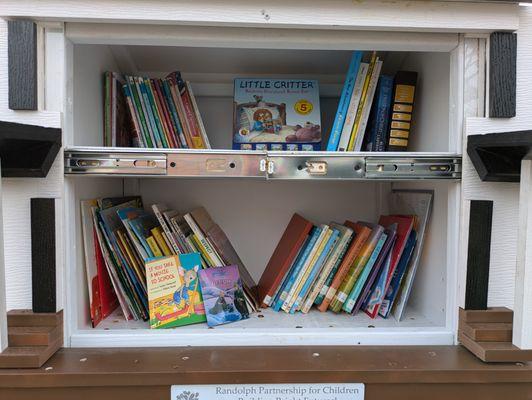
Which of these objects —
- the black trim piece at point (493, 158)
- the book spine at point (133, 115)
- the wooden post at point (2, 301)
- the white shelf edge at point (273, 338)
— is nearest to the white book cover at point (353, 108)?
the black trim piece at point (493, 158)

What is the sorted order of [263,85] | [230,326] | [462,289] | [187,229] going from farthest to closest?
[263,85], [187,229], [230,326], [462,289]

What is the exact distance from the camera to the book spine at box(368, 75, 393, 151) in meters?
1.16

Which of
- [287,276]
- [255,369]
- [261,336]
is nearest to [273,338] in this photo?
[261,336]

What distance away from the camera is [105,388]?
2.52 feet

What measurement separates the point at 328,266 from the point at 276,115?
57 cm

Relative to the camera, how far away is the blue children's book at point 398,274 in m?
1.11

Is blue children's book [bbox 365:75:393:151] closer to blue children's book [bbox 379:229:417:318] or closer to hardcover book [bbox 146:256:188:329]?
blue children's book [bbox 379:229:417:318]

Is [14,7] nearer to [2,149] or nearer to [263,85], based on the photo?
[2,149]

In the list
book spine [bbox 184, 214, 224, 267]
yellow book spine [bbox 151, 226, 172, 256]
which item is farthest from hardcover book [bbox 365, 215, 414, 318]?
yellow book spine [bbox 151, 226, 172, 256]

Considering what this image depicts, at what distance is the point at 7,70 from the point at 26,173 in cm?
26

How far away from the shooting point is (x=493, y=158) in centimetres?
85

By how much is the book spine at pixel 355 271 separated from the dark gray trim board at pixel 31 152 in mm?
929

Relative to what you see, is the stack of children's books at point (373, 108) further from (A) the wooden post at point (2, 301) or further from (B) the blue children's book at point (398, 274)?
(A) the wooden post at point (2, 301)

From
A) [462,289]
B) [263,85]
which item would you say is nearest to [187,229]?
[263,85]
